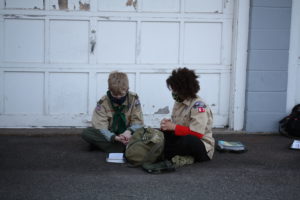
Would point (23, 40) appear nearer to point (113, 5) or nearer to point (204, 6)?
point (113, 5)

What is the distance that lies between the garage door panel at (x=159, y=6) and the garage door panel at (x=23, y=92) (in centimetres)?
170

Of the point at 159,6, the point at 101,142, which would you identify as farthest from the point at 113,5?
the point at 101,142

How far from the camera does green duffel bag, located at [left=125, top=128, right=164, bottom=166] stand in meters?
3.88

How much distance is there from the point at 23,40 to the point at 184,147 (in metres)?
2.87

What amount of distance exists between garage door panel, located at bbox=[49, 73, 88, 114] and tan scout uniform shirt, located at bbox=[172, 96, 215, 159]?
182cm

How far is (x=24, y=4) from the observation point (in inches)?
213

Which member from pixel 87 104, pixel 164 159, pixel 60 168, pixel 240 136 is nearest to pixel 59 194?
pixel 60 168

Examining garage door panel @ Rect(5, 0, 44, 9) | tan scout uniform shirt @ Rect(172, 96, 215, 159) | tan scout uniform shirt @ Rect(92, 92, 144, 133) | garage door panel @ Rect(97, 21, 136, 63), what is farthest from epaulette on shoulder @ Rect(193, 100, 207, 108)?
garage door panel @ Rect(5, 0, 44, 9)

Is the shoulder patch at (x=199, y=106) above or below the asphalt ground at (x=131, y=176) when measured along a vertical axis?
above

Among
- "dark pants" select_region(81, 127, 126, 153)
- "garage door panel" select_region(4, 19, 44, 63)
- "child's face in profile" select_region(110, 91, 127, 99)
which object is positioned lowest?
"dark pants" select_region(81, 127, 126, 153)

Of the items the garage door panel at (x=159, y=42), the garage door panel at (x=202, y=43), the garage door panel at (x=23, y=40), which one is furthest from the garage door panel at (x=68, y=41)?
the garage door panel at (x=202, y=43)

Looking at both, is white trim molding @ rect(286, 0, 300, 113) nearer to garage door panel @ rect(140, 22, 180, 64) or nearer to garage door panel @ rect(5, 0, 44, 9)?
garage door panel @ rect(140, 22, 180, 64)

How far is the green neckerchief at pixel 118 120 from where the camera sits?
4504 millimetres

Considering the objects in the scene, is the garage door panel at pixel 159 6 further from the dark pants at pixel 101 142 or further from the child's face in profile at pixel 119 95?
the dark pants at pixel 101 142
